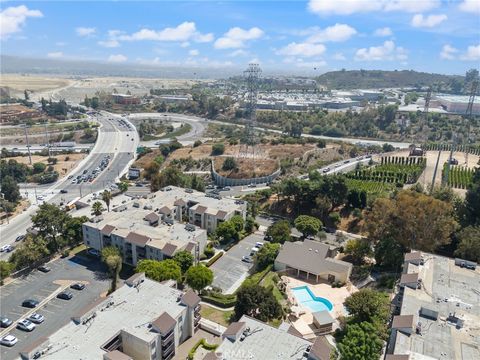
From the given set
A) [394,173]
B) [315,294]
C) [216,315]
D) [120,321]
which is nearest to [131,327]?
[120,321]

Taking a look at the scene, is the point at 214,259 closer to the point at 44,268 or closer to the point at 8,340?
the point at 44,268

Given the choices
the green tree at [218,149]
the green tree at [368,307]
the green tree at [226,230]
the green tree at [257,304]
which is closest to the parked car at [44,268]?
the green tree at [226,230]

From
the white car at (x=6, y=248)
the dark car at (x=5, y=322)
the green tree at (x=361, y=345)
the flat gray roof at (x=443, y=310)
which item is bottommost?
the white car at (x=6, y=248)

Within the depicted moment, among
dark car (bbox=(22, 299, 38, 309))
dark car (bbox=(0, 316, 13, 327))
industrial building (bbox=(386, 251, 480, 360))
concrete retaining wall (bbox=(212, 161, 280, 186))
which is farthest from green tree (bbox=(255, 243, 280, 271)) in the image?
concrete retaining wall (bbox=(212, 161, 280, 186))

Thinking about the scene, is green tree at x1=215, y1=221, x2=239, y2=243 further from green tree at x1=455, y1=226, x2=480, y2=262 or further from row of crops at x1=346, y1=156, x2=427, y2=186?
row of crops at x1=346, y1=156, x2=427, y2=186

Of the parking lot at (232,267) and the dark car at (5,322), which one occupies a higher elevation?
the parking lot at (232,267)

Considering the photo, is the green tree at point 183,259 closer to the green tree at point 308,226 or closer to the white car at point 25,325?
the white car at point 25,325

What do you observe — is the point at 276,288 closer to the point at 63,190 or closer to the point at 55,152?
the point at 63,190
